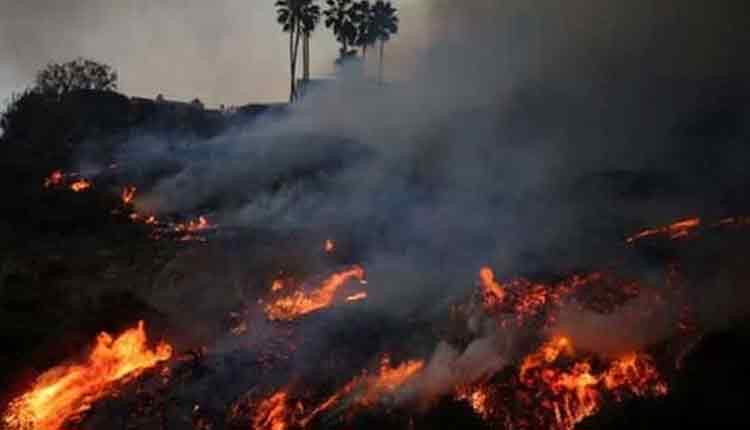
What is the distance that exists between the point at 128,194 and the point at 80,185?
3347 mm

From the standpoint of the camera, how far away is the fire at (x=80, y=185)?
1608 inches

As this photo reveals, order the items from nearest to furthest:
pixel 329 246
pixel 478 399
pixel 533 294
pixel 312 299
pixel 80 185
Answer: pixel 478 399 → pixel 533 294 → pixel 312 299 → pixel 329 246 → pixel 80 185

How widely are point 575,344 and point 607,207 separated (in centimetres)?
1390

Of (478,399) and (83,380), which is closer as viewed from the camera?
(478,399)

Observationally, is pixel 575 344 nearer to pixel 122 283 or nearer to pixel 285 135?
pixel 122 283

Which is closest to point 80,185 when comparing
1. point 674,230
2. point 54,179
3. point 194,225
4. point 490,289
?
point 54,179

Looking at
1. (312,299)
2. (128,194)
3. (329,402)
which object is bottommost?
(329,402)

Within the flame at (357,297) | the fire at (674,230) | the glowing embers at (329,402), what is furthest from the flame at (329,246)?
the fire at (674,230)

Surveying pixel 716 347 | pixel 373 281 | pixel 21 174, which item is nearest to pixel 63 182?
pixel 21 174

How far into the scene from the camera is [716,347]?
18500 mm

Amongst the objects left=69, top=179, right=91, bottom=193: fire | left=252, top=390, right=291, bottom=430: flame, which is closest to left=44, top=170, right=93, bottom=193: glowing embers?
left=69, top=179, right=91, bottom=193: fire

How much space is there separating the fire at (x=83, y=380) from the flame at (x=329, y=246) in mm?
9633

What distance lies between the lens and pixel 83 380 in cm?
1903

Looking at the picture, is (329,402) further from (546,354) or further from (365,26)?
(365,26)
